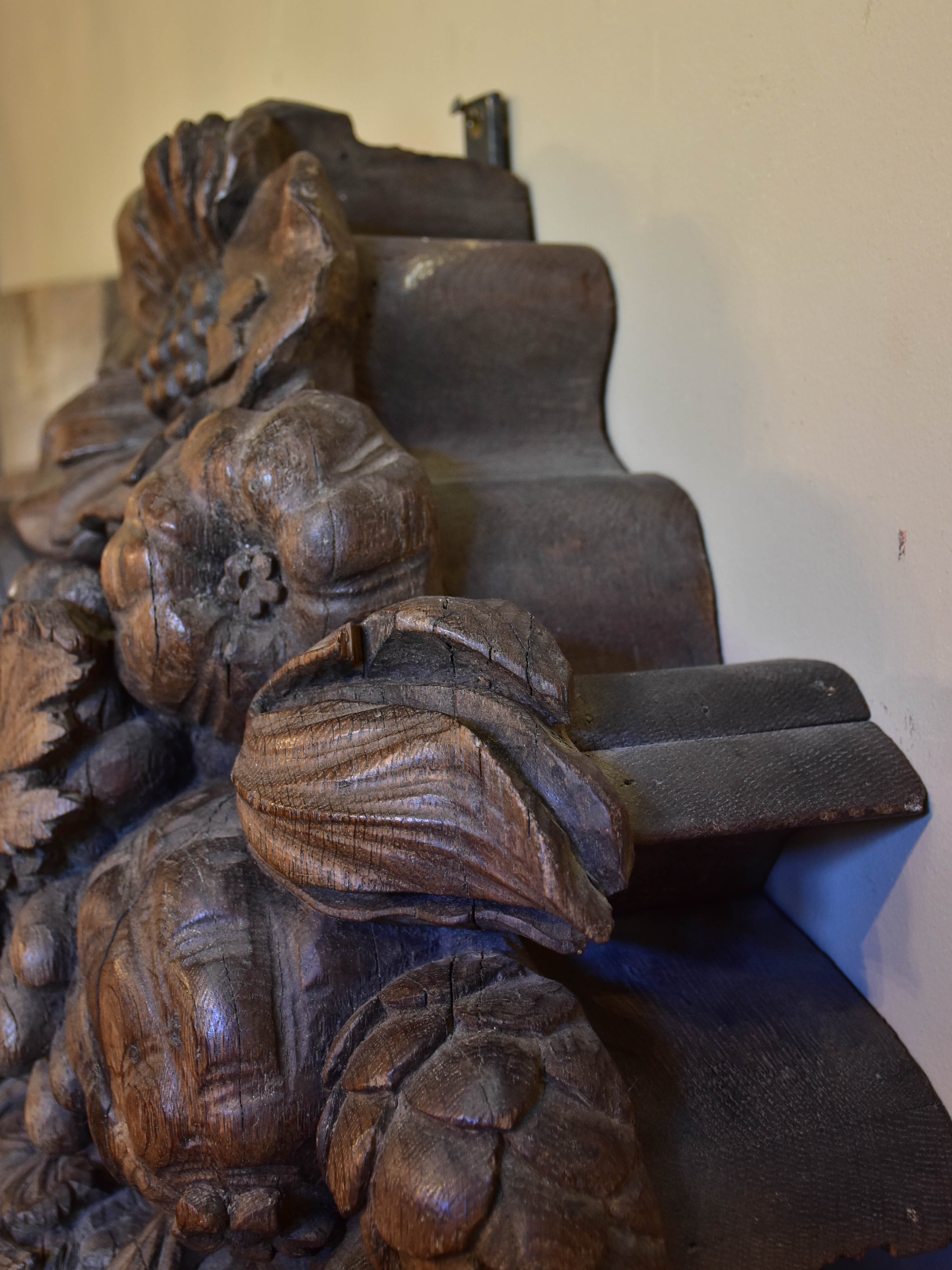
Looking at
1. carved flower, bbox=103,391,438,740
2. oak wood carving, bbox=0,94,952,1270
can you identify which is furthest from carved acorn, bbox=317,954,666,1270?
carved flower, bbox=103,391,438,740

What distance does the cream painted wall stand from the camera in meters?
0.73

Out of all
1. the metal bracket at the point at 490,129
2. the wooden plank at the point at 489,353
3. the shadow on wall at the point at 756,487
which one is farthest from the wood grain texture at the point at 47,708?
the metal bracket at the point at 490,129

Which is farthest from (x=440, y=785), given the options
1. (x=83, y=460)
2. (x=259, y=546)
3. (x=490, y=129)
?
(x=490, y=129)

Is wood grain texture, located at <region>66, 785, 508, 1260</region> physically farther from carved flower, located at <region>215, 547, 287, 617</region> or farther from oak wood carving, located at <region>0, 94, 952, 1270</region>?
carved flower, located at <region>215, 547, 287, 617</region>

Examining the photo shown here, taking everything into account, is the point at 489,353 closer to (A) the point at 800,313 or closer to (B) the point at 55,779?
(A) the point at 800,313

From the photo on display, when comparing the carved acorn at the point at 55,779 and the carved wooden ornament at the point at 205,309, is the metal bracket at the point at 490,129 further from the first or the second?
the carved acorn at the point at 55,779

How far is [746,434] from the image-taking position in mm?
947

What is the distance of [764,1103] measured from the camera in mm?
712

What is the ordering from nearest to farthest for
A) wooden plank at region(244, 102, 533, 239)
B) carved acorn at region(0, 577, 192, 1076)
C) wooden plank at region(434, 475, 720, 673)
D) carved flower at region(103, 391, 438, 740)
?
carved flower at region(103, 391, 438, 740) → carved acorn at region(0, 577, 192, 1076) → wooden plank at region(434, 475, 720, 673) → wooden plank at region(244, 102, 533, 239)

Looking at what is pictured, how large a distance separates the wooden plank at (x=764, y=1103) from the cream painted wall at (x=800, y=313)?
0.05 meters

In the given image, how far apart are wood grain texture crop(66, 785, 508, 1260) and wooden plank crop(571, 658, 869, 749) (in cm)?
19

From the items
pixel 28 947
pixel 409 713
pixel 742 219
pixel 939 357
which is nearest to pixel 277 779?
pixel 409 713

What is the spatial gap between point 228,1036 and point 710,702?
1.42ft

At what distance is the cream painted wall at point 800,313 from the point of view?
73cm
